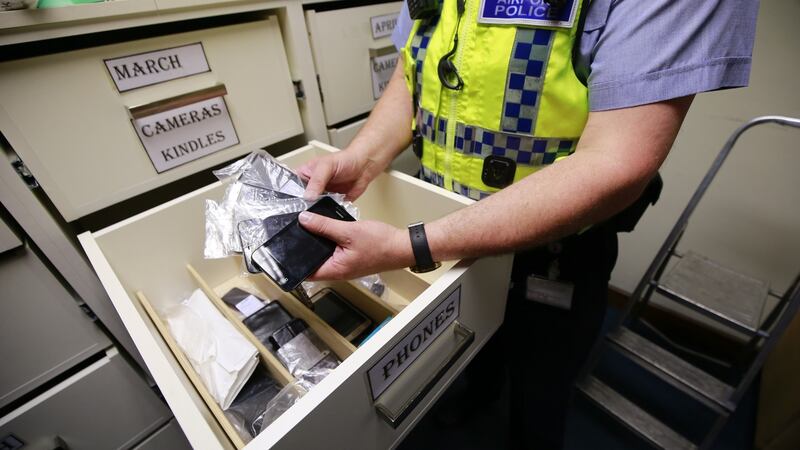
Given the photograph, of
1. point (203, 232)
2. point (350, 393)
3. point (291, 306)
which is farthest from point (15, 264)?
point (350, 393)

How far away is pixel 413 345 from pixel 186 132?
1.81 ft

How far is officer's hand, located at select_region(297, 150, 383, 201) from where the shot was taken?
2.12 feet

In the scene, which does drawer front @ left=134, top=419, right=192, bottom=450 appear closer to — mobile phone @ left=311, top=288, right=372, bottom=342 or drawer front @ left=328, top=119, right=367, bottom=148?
mobile phone @ left=311, top=288, right=372, bottom=342

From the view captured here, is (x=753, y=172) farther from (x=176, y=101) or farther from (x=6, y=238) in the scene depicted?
(x=6, y=238)

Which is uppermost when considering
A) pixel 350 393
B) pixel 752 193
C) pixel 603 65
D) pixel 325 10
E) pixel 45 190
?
pixel 325 10

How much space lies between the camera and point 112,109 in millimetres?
552

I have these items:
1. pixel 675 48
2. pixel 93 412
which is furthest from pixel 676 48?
pixel 93 412

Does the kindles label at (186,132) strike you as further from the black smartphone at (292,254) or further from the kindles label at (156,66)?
the black smartphone at (292,254)

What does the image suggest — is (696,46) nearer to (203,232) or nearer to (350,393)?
(350,393)

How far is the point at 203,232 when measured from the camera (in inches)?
27.6

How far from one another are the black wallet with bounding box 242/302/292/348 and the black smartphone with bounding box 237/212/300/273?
0.59ft

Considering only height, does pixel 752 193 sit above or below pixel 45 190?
below

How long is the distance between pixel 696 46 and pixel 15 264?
0.96 metres

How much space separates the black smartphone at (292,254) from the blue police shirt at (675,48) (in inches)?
16.9
